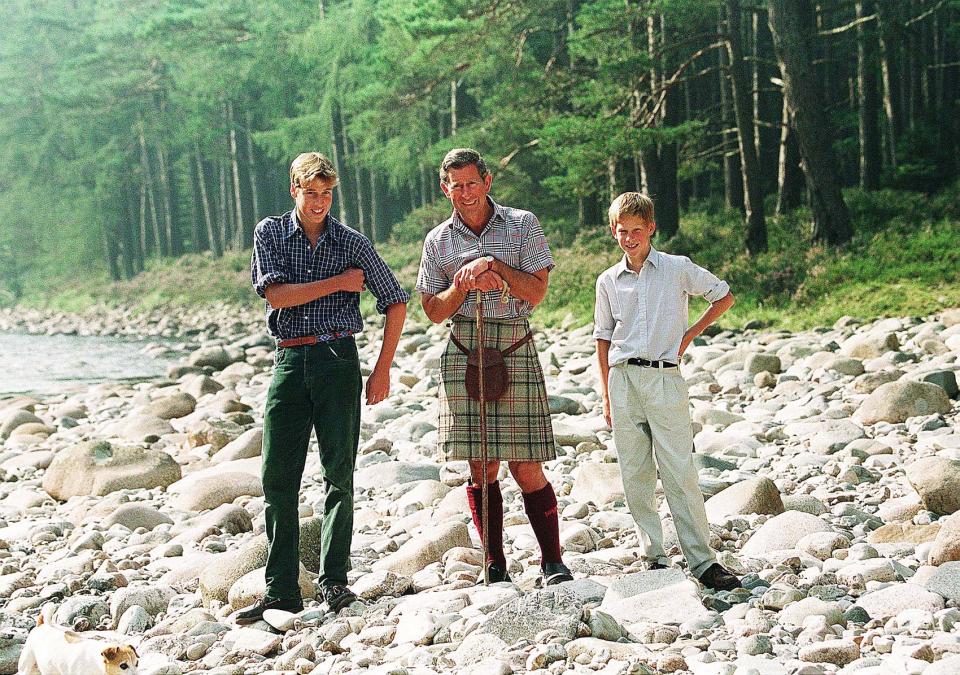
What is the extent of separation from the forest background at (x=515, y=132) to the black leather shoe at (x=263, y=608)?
9.04 metres

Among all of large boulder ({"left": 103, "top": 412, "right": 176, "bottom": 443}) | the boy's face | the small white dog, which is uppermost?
the boy's face

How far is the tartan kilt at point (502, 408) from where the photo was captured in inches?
171

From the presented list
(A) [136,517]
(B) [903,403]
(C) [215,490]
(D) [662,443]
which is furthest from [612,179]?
(D) [662,443]

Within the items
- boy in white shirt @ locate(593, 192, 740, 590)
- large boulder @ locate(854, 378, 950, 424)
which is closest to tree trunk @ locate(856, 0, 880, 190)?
large boulder @ locate(854, 378, 950, 424)

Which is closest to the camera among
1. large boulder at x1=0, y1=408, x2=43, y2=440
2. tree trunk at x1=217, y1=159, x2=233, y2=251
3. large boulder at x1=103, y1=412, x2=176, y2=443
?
large boulder at x1=103, y1=412, x2=176, y2=443

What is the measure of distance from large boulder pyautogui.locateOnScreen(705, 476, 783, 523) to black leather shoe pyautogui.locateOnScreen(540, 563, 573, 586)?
1176mm

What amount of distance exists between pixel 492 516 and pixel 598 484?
70.5 inches

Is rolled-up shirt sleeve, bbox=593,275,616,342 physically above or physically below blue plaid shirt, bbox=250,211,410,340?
below

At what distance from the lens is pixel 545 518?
173 inches

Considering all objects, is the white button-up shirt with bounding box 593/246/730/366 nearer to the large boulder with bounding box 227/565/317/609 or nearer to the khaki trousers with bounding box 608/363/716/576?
the khaki trousers with bounding box 608/363/716/576

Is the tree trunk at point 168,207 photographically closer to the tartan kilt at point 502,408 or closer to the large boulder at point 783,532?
the tartan kilt at point 502,408

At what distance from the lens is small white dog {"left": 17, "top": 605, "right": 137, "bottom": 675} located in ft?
10.6

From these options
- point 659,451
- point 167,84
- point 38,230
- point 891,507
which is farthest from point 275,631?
point 38,230

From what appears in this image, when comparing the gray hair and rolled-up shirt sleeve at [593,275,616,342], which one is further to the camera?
rolled-up shirt sleeve at [593,275,616,342]
